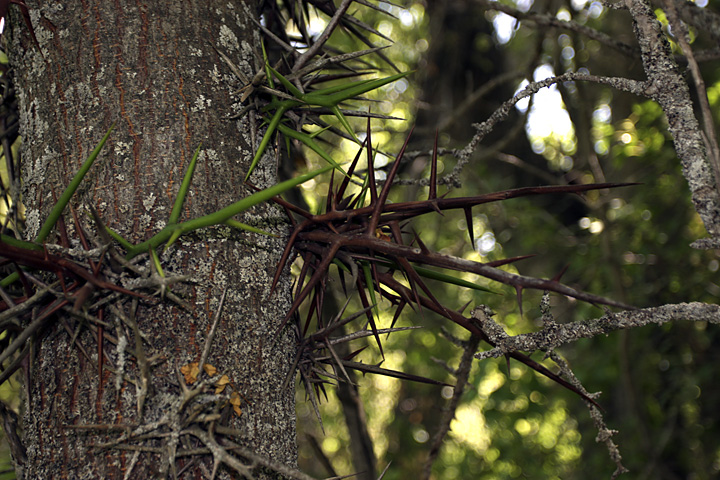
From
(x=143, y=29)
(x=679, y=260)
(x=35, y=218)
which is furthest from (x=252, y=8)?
(x=679, y=260)

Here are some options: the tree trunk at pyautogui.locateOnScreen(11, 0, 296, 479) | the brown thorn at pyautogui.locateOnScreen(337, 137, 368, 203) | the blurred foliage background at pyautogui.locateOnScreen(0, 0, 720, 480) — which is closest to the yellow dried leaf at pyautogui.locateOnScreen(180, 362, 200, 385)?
the tree trunk at pyautogui.locateOnScreen(11, 0, 296, 479)

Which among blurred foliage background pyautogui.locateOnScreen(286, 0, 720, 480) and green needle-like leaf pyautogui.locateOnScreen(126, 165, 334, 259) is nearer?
green needle-like leaf pyautogui.locateOnScreen(126, 165, 334, 259)

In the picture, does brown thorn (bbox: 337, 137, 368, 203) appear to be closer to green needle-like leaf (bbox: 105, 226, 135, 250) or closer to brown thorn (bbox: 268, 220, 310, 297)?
brown thorn (bbox: 268, 220, 310, 297)

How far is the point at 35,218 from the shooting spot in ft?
2.55

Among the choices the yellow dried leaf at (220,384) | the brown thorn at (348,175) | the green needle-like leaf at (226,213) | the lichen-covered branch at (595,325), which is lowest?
the yellow dried leaf at (220,384)

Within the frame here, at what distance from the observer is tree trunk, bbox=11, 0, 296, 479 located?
2.12 feet

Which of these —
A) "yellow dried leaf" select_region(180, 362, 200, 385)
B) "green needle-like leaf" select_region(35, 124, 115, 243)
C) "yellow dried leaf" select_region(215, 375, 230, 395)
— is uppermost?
"green needle-like leaf" select_region(35, 124, 115, 243)

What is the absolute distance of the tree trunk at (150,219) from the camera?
0.65 meters

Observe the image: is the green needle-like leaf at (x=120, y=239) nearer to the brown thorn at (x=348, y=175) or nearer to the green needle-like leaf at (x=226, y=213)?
the green needle-like leaf at (x=226, y=213)

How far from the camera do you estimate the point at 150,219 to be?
72cm

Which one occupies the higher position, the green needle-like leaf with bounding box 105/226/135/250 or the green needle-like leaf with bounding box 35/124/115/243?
the green needle-like leaf with bounding box 35/124/115/243

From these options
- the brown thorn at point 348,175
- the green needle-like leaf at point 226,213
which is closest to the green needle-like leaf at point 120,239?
the green needle-like leaf at point 226,213

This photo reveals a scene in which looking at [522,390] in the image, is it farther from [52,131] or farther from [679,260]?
[52,131]

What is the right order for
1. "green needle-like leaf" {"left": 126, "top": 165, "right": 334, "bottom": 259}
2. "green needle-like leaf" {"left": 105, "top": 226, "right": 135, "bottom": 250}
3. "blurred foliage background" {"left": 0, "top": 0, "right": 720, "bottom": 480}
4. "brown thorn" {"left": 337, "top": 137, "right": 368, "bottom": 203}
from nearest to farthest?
1. "green needle-like leaf" {"left": 126, "top": 165, "right": 334, "bottom": 259}
2. "green needle-like leaf" {"left": 105, "top": 226, "right": 135, "bottom": 250}
3. "brown thorn" {"left": 337, "top": 137, "right": 368, "bottom": 203}
4. "blurred foliage background" {"left": 0, "top": 0, "right": 720, "bottom": 480}
